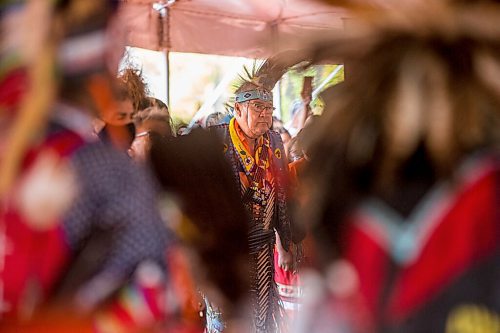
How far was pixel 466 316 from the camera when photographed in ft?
2.54

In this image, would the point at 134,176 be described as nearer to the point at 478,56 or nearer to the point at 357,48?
the point at 357,48

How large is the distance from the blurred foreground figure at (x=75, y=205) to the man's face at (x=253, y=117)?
79.6 inches

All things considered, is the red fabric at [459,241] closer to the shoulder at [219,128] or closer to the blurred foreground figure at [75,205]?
the blurred foreground figure at [75,205]

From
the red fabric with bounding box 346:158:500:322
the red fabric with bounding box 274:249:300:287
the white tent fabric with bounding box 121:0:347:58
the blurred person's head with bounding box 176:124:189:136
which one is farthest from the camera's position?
the white tent fabric with bounding box 121:0:347:58

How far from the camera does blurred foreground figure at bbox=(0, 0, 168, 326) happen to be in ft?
2.70

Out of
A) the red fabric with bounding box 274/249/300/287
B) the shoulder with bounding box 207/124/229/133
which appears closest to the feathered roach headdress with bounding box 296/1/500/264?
the shoulder with bounding box 207/124/229/133

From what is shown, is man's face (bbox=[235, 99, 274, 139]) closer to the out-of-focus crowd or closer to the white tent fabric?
the white tent fabric

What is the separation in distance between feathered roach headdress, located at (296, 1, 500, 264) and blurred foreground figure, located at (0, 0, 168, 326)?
0.26 meters

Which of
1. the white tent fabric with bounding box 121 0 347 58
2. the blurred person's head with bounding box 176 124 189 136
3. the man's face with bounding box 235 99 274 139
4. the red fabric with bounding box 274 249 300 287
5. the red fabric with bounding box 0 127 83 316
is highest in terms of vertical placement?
the red fabric with bounding box 0 127 83 316

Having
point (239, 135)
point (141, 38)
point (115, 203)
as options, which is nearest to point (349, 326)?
point (115, 203)

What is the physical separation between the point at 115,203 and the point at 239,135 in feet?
6.62

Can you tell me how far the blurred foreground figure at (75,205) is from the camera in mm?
822

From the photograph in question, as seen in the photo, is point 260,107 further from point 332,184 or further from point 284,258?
point 332,184

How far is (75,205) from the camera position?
84 centimetres
